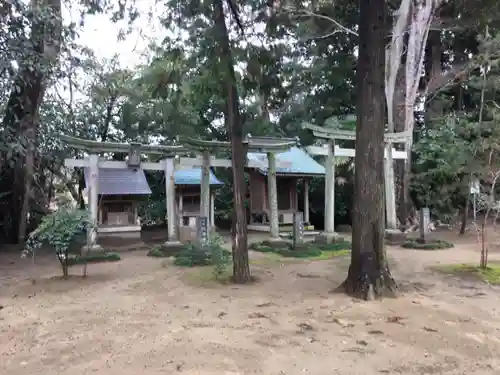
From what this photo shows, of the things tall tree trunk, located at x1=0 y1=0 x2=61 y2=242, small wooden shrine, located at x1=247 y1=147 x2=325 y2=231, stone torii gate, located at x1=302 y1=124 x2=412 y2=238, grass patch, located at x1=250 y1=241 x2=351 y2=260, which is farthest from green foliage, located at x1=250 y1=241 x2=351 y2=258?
tall tree trunk, located at x1=0 y1=0 x2=61 y2=242

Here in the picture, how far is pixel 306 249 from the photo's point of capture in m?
11.0

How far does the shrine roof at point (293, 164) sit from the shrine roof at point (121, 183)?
424cm

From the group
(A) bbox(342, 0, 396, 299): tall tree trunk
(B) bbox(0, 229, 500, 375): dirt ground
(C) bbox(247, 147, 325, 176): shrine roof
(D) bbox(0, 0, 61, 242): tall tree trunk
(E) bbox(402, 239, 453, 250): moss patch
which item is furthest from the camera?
(C) bbox(247, 147, 325, 176): shrine roof

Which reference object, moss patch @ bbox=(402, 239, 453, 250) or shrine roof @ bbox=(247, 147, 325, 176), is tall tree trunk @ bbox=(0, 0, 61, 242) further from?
moss patch @ bbox=(402, 239, 453, 250)

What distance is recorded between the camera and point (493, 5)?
827 cm

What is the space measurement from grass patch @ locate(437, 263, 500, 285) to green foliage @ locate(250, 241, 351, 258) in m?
2.81

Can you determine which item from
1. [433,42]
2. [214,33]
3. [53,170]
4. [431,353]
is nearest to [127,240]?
[53,170]

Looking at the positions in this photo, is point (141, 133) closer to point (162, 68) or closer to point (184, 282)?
point (162, 68)

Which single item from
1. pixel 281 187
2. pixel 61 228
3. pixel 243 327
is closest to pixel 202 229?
pixel 61 228

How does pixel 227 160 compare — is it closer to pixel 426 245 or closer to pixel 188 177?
pixel 188 177

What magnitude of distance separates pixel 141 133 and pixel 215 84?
10795 mm

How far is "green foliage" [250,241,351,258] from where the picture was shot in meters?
10.6

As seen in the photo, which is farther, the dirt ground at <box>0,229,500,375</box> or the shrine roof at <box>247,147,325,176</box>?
the shrine roof at <box>247,147,325,176</box>

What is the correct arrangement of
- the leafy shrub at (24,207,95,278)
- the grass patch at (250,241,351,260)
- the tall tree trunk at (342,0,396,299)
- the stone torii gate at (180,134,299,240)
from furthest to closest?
the stone torii gate at (180,134,299,240) → the grass patch at (250,241,351,260) → the leafy shrub at (24,207,95,278) → the tall tree trunk at (342,0,396,299)
